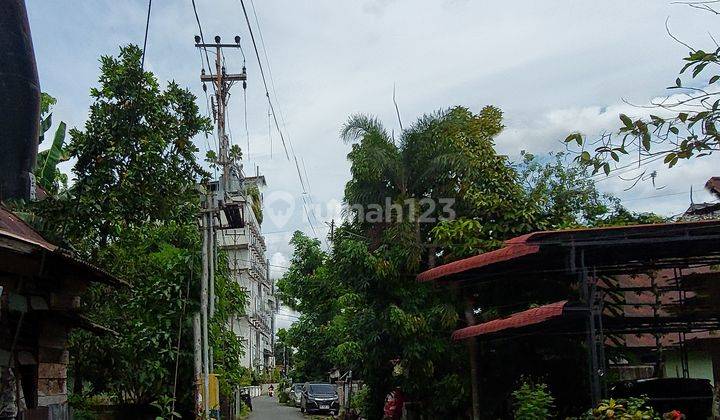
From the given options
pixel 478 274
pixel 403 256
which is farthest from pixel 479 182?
pixel 478 274

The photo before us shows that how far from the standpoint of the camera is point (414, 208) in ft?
57.0

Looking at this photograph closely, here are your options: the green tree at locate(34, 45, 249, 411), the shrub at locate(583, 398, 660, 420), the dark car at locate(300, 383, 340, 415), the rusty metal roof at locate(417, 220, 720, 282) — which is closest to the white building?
the dark car at locate(300, 383, 340, 415)

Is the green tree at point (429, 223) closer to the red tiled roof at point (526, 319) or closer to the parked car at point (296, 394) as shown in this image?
the red tiled roof at point (526, 319)

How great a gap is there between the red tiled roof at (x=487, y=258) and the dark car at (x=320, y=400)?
66.0 feet

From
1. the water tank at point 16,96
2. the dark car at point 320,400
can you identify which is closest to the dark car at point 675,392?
the water tank at point 16,96

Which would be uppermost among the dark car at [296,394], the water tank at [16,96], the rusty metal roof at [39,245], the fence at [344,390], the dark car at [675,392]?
the water tank at [16,96]

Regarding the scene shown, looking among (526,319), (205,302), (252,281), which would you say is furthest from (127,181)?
(252,281)

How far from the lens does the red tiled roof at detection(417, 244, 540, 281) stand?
11.6m

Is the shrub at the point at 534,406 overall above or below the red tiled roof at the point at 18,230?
below

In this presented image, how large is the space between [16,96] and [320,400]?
28.7m

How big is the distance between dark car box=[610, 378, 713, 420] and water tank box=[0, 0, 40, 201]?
37.8 ft

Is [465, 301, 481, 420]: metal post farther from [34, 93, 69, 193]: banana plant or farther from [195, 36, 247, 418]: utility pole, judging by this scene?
[34, 93, 69, 193]: banana plant

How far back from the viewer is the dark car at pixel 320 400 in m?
33.4

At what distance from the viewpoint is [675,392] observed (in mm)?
14531
